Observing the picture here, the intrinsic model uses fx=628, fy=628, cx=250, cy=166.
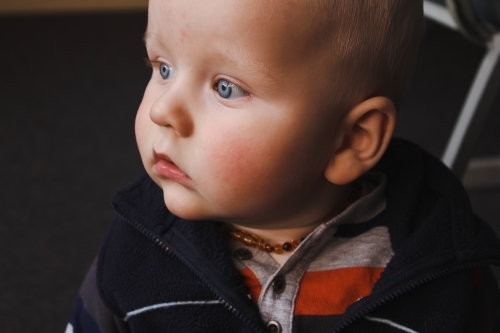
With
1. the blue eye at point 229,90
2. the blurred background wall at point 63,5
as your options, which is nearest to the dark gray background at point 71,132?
the blurred background wall at point 63,5

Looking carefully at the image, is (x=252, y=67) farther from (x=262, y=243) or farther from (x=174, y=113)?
(x=262, y=243)

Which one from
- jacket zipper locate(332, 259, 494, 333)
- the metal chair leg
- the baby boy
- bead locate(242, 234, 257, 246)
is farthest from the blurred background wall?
jacket zipper locate(332, 259, 494, 333)

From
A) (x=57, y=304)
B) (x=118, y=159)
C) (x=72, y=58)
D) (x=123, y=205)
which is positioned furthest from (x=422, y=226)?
(x=72, y=58)

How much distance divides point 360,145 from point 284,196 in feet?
0.32

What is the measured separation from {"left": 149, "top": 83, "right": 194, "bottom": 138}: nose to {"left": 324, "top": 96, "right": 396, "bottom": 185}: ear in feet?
0.53

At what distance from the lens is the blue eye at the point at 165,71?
63cm

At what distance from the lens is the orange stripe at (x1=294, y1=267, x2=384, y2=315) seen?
0.69 meters

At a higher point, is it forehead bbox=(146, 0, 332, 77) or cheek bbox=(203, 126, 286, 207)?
forehead bbox=(146, 0, 332, 77)

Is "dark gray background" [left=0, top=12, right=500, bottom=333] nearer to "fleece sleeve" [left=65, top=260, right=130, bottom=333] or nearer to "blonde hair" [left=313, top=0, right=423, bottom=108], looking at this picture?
"fleece sleeve" [left=65, top=260, right=130, bottom=333]

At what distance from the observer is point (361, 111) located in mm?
628

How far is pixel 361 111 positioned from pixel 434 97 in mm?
1637

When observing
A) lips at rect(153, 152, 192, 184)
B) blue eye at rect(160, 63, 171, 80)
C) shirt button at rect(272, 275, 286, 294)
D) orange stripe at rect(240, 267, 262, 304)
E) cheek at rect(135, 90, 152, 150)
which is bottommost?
orange stripe at rect(240, 267, 262, 304)

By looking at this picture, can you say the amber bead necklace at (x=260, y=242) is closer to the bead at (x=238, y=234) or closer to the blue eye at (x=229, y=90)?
the bead at (x=238, y=234)

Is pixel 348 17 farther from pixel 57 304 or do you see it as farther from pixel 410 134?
pixel 410 134
